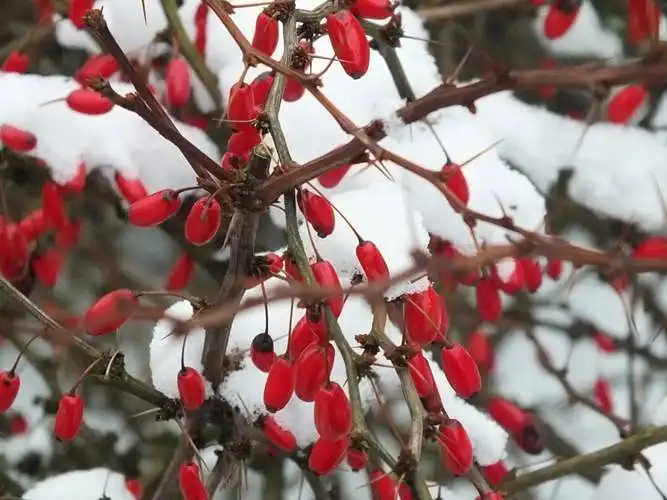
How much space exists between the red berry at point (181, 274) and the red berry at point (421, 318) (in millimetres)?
851

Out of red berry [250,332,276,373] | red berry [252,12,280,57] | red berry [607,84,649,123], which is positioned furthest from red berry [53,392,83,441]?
red berry [607,84,649,123]

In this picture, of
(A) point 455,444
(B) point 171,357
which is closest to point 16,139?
(B) point 171,357

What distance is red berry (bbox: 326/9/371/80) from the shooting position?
103 centimetres

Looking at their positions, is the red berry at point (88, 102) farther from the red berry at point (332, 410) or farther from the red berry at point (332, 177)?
the red berry at point (332, 410)

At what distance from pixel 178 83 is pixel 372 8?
583 mm

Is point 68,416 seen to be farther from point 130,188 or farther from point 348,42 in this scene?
point 348,42

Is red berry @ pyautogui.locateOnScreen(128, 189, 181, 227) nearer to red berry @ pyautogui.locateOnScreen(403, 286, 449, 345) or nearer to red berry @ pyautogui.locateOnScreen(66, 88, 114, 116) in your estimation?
red berry @ pyautogui.locateOnScreen(403, 286, 449, 345)

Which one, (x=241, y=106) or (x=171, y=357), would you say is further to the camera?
(x=171, y=357)

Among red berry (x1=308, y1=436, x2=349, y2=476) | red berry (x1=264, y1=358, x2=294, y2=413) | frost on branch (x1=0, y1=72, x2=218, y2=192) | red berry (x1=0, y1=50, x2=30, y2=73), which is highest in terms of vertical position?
red berry (x1=0, y1=50, x2=30, y2=73)

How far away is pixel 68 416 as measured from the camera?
3.79 ft

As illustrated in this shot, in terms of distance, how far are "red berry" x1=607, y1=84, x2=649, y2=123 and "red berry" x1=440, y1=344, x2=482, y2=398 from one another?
101 centimetres

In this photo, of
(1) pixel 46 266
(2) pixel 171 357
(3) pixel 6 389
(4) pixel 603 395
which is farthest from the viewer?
(4) pixel 603 395

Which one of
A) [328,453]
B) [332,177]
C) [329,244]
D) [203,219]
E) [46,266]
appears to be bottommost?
[328,453]

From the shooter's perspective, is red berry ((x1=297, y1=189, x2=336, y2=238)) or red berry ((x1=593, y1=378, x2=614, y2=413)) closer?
red berry ((x1=297, y1=189, x2=336, y2=238))
